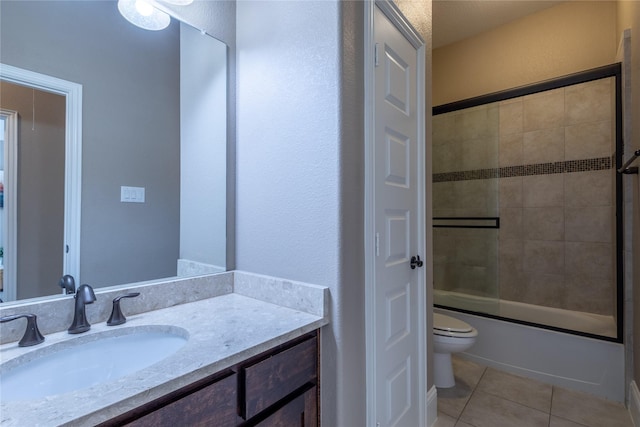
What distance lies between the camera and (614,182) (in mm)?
2164

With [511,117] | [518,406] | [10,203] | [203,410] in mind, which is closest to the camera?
[203,410]

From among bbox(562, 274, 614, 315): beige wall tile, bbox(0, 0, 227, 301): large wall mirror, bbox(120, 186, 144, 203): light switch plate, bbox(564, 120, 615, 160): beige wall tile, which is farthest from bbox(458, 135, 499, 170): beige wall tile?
bbox(120, 186, 144, 203): light switch plate

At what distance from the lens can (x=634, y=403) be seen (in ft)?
5.47

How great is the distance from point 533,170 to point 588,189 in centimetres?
40

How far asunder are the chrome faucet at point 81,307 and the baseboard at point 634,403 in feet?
8.34

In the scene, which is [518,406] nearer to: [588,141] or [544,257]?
[544,257]

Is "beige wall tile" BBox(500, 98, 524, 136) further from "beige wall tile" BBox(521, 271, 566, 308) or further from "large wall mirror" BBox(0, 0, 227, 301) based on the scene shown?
"large wall mirror" BBox(0, 0, 227, 301)

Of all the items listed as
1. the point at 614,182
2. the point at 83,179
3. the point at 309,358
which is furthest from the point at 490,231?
the point at 83,179

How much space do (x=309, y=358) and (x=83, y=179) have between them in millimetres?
963

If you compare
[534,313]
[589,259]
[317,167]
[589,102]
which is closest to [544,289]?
[534,313]

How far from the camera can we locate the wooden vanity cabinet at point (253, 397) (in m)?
0.63

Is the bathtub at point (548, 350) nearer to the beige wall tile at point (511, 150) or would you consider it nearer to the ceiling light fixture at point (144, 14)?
the beige wall tile at point (511, 150)

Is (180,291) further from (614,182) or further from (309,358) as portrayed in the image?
(614,182)

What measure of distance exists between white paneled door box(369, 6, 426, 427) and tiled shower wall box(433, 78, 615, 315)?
156 centimetres
